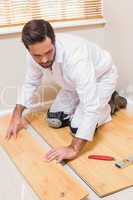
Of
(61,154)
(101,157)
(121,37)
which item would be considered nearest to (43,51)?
(61,154)

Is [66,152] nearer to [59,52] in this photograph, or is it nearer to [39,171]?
[39,171]

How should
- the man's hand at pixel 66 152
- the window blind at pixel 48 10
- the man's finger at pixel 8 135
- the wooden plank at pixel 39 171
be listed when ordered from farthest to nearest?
the window blind at pixel 48 10 < the man's finger at pixel 8 135 < the man's hand at pixel 66 152 < the wooden plank at pixel 39 171

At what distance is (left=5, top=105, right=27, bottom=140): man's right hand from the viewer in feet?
6.09

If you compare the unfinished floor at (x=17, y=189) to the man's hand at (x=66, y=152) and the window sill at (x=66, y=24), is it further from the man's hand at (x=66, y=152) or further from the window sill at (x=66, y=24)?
the window sill at (x=66, y=24)

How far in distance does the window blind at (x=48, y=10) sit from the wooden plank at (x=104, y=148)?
600 mm

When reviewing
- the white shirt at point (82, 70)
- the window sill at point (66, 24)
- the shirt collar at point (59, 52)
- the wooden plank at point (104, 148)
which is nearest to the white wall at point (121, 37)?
the window sill at point (66, 24)

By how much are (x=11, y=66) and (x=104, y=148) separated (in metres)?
0.78

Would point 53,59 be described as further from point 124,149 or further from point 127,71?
point 127,71

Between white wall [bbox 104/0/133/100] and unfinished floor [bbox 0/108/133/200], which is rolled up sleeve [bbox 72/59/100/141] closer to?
unfinished floor [bbox 0/108/133/200]

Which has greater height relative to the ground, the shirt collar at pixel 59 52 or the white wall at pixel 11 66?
the shirt collar at pixel 59 52

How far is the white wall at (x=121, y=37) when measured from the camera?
2.25 meters

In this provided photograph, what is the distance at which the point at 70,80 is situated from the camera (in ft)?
5.71

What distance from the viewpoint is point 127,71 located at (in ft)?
8.00

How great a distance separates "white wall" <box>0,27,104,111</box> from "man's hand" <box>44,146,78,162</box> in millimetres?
657
